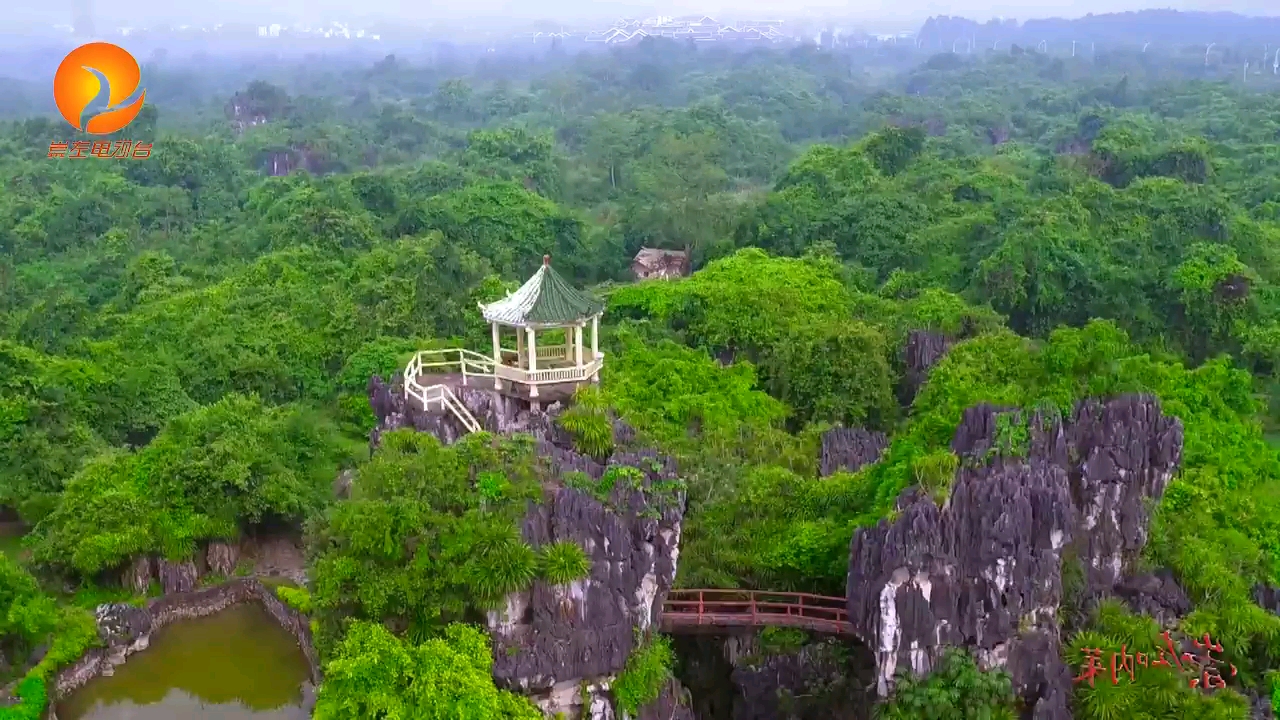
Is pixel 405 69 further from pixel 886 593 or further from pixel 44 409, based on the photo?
pixel 886 593

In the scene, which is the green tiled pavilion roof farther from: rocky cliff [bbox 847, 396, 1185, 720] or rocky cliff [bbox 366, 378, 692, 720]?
rocky cliff [bbox 847, 396, 1185, 720]

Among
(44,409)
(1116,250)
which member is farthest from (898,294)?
(44,409)

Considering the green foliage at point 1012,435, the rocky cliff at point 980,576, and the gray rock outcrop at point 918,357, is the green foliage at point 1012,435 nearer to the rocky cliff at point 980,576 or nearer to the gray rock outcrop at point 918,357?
the rocky cliff at point 980,576

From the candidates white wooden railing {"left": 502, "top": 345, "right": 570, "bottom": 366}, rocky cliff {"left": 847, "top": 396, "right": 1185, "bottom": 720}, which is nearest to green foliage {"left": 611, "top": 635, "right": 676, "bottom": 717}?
rocky cliff {"left": 847, "top": 396, "right": 1185, "bottom": 720}

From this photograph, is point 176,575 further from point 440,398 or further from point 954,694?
point 954,694

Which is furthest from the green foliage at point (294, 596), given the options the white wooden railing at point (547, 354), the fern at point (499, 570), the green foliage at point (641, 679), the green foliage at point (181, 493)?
the green foliage at point (641, 679)

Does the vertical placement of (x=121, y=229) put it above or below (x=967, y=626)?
below
